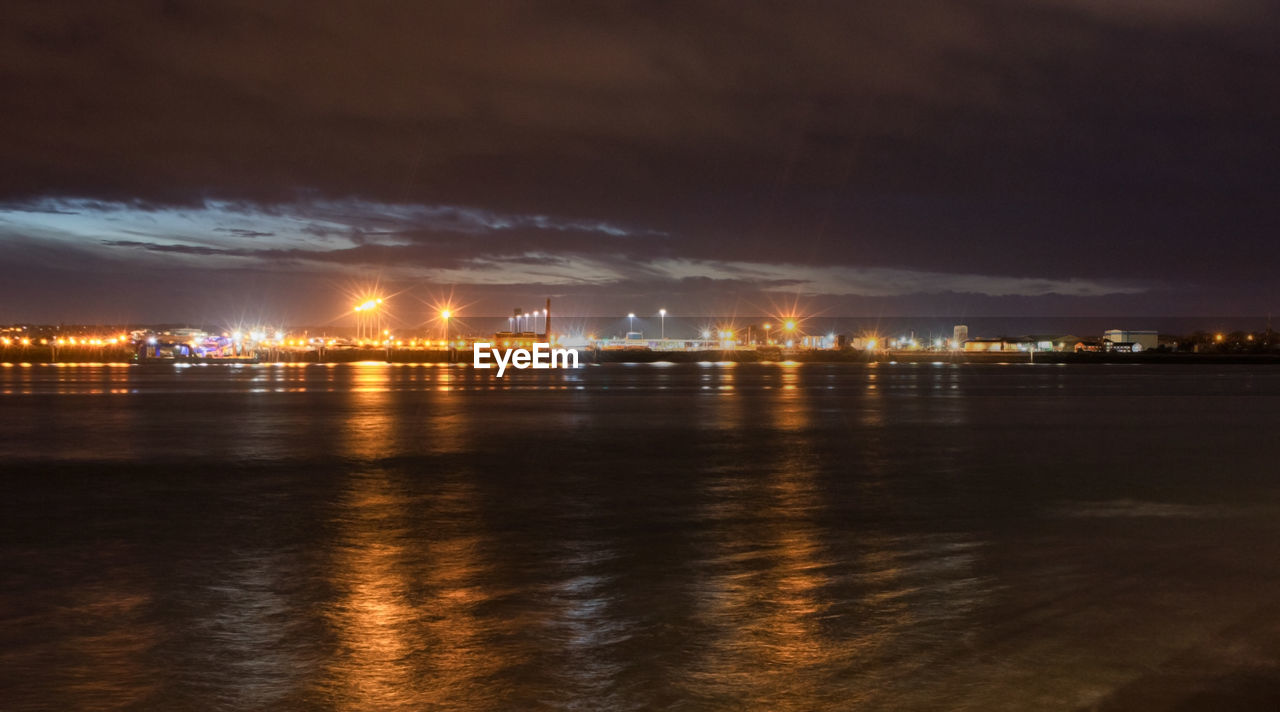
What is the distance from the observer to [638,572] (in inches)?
336

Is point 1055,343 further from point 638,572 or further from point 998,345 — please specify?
point 638,572

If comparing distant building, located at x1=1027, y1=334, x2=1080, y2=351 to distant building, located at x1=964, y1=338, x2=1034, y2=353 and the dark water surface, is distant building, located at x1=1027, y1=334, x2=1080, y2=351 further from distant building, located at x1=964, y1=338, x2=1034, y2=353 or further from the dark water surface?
the dark water surface

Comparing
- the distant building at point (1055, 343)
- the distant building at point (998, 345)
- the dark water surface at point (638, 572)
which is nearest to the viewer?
the dark water surface at point (638, 572)

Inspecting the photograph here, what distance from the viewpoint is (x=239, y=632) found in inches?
266

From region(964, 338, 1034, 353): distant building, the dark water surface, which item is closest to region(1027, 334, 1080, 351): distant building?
region(964, 338, 1034, 353): distant building

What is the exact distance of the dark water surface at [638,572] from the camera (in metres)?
5.80

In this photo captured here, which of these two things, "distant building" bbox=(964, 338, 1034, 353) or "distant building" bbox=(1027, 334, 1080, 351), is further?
"distant building" bbox=(1027, 334, 1080, 351)

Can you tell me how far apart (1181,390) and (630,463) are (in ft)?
100

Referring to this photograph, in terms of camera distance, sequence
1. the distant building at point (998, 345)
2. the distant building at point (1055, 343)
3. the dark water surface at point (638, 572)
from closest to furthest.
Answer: the dark water surface at point (638, 572), the distant building at point (998, 345), the distant building at point (1055, 343)

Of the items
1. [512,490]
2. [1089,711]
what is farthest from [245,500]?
[1089,711]

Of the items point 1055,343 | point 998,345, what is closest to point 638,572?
point 998,345

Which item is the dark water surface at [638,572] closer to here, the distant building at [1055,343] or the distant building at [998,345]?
the distant building at [998,345]

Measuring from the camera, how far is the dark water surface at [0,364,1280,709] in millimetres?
5801

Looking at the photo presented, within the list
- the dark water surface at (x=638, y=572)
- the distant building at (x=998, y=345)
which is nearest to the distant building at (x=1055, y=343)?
the distant building at (x=998, y=345)
